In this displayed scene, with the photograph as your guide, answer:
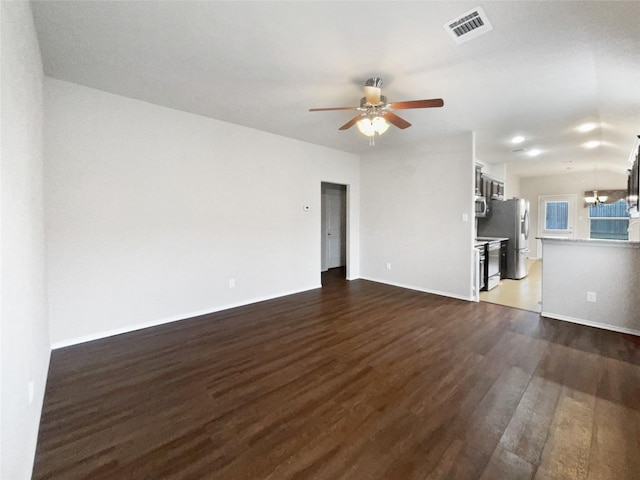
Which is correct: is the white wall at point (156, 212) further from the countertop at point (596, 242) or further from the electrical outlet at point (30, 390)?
the countertop at point (596, 242)

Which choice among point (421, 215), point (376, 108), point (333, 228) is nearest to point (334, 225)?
point (333, 228)

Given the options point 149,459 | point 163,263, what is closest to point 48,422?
point 149,459

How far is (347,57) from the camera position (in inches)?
94.6

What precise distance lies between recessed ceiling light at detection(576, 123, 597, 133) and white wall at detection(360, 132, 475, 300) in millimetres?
1460

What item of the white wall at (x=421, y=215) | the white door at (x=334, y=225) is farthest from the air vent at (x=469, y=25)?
the white door at (x=334, y=225)

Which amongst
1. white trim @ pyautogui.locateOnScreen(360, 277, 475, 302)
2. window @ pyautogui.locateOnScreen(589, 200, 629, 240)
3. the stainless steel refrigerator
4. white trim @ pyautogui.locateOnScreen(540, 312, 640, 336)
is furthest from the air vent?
window @ pyautogui.locateOnScreen(589, 200, 629, 240)

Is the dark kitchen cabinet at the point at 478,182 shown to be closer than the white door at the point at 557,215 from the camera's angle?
Yes

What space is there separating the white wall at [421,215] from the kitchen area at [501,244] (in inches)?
21.3

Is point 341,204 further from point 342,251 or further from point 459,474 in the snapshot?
point 459,474

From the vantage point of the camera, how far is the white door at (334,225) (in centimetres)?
738

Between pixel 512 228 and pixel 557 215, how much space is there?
13.4ft

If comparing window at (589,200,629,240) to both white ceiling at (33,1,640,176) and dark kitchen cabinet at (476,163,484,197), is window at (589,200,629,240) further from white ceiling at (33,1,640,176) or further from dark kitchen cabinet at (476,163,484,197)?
white ceiling at (33,1,640,176)

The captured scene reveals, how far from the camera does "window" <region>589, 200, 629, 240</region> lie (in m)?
7.84

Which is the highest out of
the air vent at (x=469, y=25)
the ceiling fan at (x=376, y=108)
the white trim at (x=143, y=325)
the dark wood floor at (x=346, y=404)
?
the air vent at (x=469, y=25)
